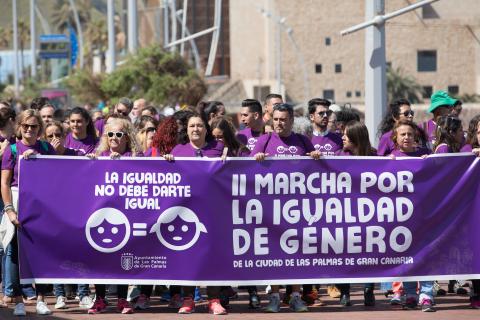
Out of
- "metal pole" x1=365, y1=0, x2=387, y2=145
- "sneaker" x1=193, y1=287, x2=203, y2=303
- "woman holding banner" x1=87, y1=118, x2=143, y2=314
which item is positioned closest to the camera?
"woman holding banner" x1=87, y1=118, x2=143, y2=314

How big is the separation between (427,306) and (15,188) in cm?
383

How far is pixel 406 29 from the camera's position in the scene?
10862 centimetres

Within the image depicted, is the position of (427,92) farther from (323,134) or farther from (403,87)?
(323,134)

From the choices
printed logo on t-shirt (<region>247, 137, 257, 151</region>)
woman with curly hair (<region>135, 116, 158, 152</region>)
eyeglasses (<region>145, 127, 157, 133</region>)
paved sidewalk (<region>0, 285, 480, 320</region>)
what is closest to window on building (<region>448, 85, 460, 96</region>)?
woman with curly hair (<region>135, 116, 158, 152</region>)


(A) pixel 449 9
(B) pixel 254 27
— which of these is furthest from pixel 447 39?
(B) pixel 254 27

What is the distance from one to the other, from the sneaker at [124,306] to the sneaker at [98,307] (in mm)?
149

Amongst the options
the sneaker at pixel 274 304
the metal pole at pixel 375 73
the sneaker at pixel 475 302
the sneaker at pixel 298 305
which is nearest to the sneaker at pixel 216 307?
the sneaker at pixel 274 304

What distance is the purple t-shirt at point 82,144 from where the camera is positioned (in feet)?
43.4

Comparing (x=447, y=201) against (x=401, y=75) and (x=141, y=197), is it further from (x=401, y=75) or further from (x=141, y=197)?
(x=401, y=75)

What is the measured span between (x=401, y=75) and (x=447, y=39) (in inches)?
199

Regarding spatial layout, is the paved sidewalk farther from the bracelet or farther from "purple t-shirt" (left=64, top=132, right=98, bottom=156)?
"purple t-shirt" (left=64, top=132, right=98, bottom=156)

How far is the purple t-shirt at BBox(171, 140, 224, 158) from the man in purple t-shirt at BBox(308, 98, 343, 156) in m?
1.51

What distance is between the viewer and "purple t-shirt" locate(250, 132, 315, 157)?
39.0 feet

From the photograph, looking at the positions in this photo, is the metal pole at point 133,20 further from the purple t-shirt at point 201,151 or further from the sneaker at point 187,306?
the sneaker at point 187,306
